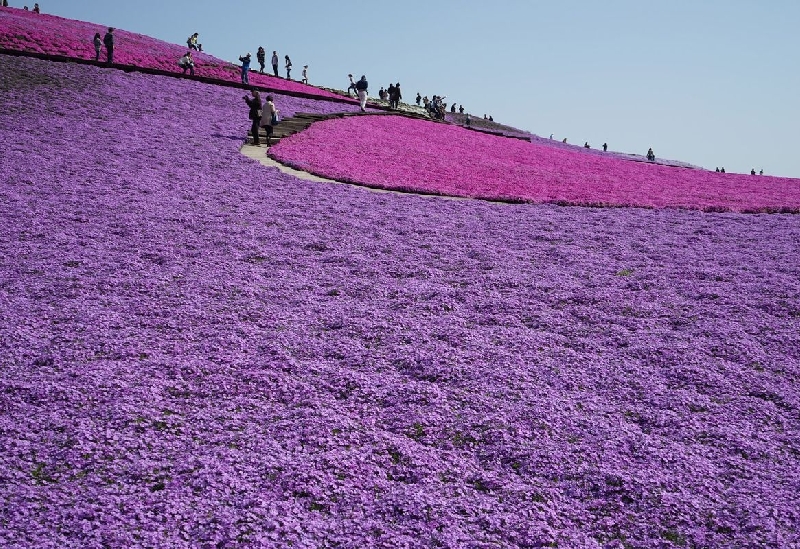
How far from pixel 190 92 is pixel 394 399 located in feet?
103

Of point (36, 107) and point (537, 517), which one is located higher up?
point (36, 107)

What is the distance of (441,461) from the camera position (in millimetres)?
7359

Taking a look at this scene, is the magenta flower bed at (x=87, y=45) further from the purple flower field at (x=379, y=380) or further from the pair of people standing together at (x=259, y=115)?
the purple flower field at (x=379, y=380)

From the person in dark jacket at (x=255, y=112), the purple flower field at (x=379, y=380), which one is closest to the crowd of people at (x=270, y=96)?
the person in dark jacket at (x=255, y=112)

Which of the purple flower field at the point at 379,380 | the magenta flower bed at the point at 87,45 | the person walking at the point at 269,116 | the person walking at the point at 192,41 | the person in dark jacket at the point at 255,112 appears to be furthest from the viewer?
the person walking at the point at 192,41

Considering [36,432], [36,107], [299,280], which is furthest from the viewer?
[36,107]

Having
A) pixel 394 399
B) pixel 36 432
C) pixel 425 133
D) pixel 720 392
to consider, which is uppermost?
pixel 425 133

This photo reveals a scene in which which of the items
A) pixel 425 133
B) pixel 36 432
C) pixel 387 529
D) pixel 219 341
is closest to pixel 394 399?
pixel 387 529

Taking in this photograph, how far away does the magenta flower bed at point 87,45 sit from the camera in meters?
40.2

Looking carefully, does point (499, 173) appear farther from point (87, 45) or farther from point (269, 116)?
point (87, 45)

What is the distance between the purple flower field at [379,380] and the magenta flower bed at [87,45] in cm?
2900

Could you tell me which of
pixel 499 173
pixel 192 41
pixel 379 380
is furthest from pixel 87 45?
pixel 379 380

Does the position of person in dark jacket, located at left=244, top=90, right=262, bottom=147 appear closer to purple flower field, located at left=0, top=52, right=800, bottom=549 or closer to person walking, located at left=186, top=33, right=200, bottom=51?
purple flower field, located at left=0, top=52, right=800, bottom=549

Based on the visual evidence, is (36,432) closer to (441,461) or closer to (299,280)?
(441,461)
